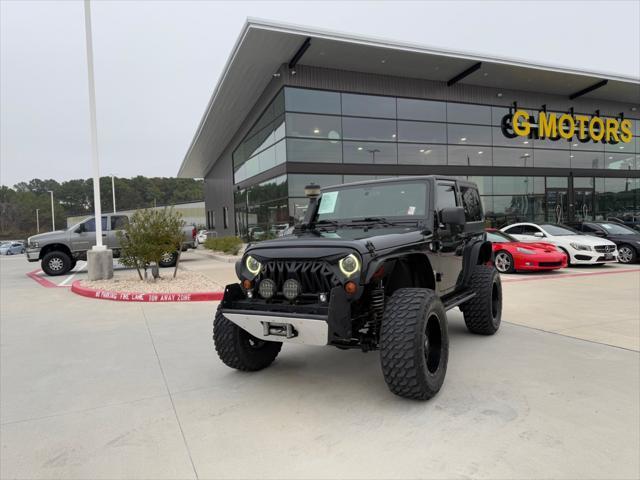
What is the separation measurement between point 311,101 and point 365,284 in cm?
1672

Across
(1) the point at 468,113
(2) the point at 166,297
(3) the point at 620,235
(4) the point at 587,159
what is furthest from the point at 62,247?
(4) the point at 587,159

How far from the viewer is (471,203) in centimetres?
566

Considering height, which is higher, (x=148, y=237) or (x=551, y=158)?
(x=551, y=158)

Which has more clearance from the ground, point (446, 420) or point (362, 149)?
point (362, 149)

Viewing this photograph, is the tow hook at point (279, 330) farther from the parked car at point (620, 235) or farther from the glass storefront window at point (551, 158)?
the glass storefront window at point (551, 158)

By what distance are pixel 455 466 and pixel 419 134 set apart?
19.8 meters

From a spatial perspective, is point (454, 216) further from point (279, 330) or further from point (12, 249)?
point (12, 249)

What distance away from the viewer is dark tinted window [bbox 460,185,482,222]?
5.38 meters

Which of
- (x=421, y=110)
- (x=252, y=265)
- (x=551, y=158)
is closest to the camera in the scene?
(x=252, y=265)

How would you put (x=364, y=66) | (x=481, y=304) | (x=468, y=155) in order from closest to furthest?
1. (x=481, y=304)
2. (x=364, y=66)
3. (x=468, y=155)

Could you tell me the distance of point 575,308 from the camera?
681 centimetres

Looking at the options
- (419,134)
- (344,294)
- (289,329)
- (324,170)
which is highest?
(419,134)

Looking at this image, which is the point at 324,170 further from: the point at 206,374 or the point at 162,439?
the point at 162,439

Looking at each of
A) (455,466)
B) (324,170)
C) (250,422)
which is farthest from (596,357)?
(324,170)
